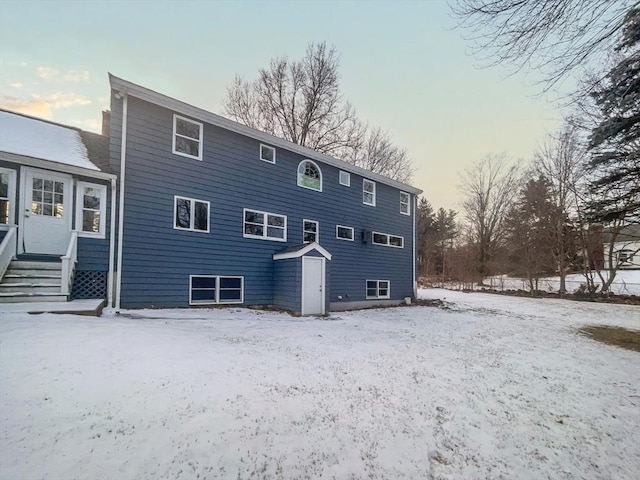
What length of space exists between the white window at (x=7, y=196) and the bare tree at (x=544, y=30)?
9419mm

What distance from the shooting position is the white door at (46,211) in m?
7.32

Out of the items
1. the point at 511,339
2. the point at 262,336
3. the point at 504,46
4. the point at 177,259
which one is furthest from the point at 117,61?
the point at 511,339

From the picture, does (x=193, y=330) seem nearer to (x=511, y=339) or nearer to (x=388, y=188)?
(x=511, y=339)

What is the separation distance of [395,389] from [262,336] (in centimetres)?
295

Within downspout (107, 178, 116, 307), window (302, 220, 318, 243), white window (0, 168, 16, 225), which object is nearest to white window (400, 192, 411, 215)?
window (302, 220, 318, 243)

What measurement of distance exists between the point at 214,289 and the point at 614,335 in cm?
1162

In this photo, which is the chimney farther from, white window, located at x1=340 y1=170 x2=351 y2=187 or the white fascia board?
white window, located at x1=340 y1=170 x2=351 y2=187

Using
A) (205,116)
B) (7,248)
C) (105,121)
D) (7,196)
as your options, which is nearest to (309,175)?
(205,116)

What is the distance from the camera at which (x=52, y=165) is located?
732cm

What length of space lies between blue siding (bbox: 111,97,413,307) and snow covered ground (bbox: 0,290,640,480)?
285 cm

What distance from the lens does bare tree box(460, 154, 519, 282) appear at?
97.9 feet

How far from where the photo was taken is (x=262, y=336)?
624 cm

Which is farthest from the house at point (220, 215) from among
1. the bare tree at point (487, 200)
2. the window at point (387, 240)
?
the bare tree at point (487, 200)

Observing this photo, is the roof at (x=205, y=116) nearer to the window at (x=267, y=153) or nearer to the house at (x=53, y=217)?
the window at (x=267, y=153)
